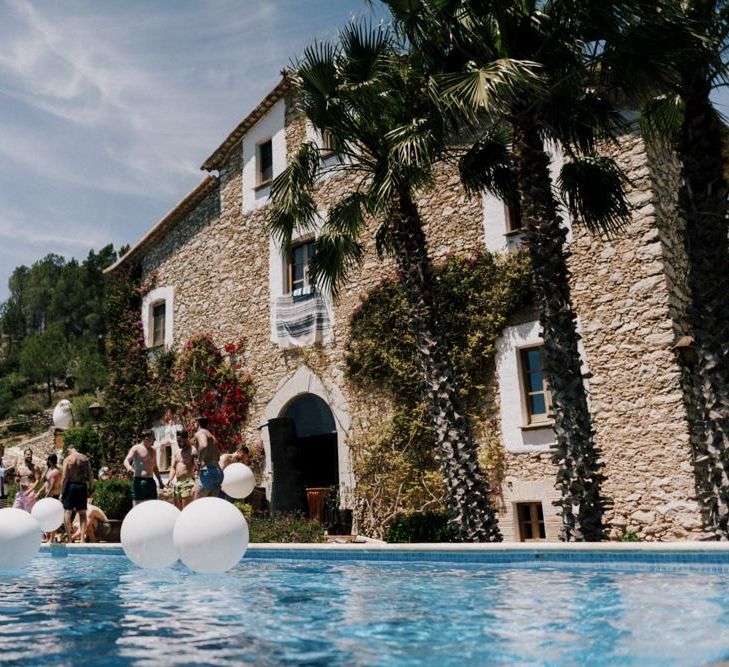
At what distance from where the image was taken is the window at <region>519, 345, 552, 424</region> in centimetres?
1122

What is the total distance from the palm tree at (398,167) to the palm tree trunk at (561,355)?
1.26 m

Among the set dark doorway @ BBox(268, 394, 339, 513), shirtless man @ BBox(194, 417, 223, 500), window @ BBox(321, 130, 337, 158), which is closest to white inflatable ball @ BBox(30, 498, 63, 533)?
shirtless man @ BBox(194, 417, 223, 500)

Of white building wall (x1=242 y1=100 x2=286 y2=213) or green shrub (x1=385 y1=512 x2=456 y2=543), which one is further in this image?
white building wall (x1=242 y1=100 x2=286 y2=213)

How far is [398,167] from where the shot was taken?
8.59 meters

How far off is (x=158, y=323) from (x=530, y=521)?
1153 centimetres

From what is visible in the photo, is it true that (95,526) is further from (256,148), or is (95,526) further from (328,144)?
(256,148)

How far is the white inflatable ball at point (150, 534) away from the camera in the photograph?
6.23 m

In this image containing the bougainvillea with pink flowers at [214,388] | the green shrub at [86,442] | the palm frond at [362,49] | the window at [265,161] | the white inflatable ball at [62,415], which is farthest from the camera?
the green shrub at [86,442]

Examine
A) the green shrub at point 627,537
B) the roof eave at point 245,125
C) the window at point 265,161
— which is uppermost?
the roof eave at point 245,125

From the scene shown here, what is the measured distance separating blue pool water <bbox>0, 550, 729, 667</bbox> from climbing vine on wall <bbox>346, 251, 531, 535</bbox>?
5.02m

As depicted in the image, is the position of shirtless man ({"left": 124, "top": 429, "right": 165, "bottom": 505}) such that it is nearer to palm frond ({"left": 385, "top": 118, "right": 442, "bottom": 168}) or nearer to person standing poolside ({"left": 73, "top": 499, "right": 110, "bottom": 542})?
person standing poolside ({"left": 73, "top": 499, "right": 110, "bottom": 542})

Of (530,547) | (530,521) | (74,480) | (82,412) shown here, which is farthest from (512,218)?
(82,412)

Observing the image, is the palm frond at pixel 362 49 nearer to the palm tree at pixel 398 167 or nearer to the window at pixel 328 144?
the palm tree at pixel 398 167

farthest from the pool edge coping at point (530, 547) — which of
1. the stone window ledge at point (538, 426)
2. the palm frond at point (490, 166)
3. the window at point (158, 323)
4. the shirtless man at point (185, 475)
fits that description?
the window at point (158, 323)
